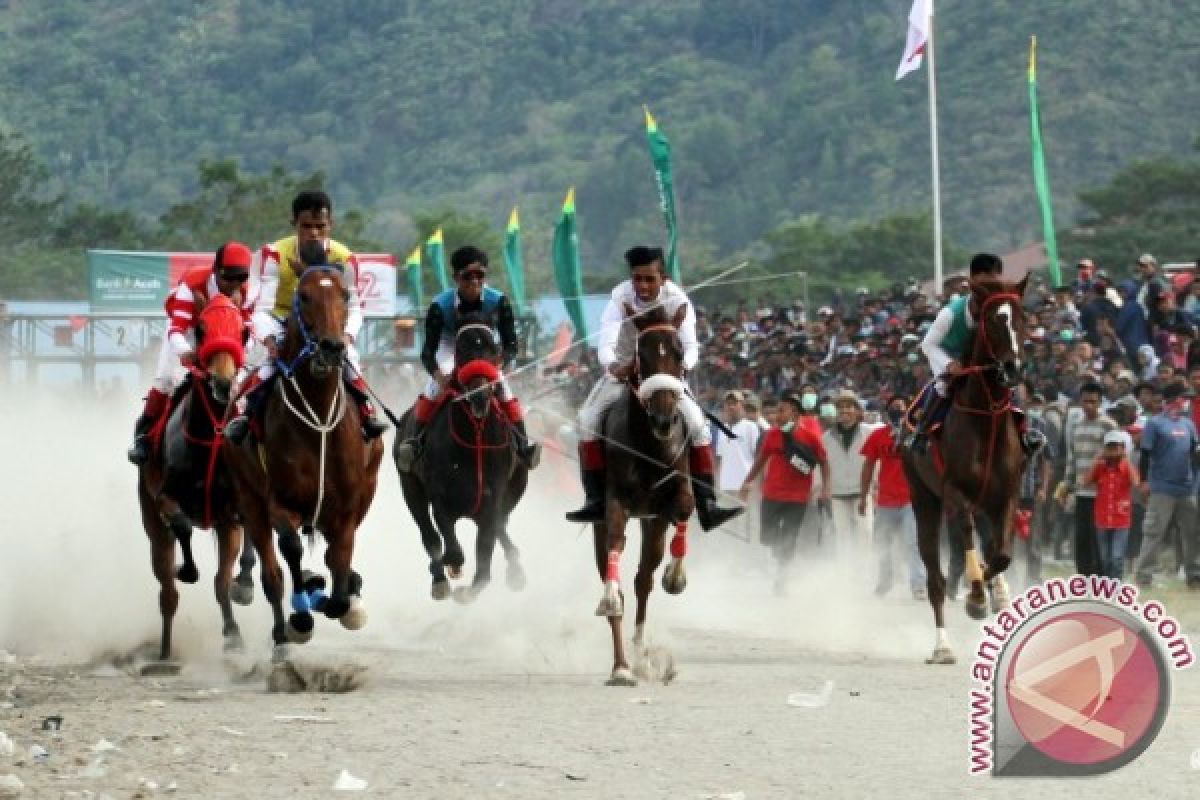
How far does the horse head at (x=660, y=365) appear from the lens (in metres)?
16.2

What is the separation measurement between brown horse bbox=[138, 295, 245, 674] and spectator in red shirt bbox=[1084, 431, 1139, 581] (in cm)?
955

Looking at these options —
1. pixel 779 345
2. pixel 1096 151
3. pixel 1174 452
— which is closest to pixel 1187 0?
pixel 1096 151

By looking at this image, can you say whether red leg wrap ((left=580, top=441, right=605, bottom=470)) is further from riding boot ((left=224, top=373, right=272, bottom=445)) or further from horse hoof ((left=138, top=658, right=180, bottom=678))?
horse hoof ((left=138, top=658, right=180, bottom=678))

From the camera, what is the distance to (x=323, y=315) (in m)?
15.2

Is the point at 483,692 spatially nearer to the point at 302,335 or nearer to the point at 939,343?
the point at 302,335

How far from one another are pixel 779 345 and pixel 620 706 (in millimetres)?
21839

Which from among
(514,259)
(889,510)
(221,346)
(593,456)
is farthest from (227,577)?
(514,259)

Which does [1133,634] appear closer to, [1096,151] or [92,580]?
[92,580]

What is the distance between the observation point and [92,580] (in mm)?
21094

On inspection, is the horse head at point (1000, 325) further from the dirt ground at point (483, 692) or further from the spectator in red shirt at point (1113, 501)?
the spectator in red shirt at point (1113, 501)

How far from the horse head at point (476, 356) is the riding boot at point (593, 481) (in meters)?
2.06

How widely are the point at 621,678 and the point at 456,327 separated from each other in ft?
13.5

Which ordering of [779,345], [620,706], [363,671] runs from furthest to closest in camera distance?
[779,345], [363,671], [620,706]

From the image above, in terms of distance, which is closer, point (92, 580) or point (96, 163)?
point (92, 580)
